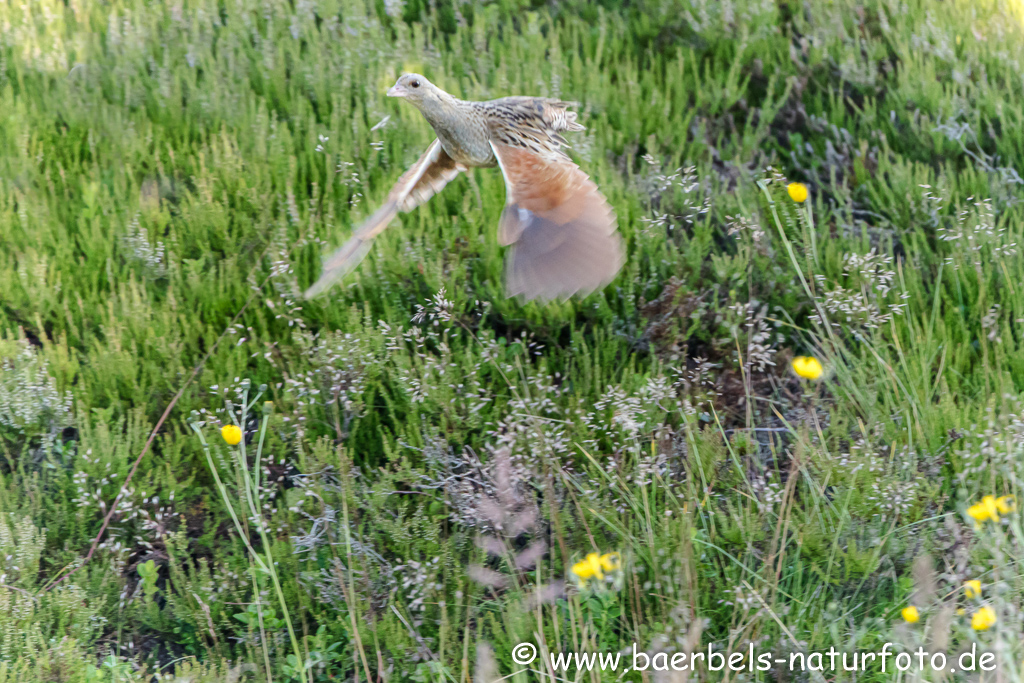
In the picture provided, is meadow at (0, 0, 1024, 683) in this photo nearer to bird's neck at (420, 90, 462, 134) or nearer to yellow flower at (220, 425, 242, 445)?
yellow flower at (220, 425, 242, 445)

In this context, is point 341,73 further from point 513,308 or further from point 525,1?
point 513,308

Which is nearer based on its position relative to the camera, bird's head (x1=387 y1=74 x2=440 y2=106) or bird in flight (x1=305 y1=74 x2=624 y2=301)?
bird in flight (x1=305 y1=74 x2=624 y2=301)

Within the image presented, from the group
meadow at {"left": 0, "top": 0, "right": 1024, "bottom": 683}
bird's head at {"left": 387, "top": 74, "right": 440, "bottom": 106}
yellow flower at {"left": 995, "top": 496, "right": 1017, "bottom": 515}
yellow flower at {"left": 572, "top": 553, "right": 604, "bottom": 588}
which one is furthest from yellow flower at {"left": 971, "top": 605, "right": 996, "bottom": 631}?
bird's head at {"left": 387, "top": 74, "right": 440, "bottom": 106}

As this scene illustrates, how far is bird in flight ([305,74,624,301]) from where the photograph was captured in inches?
100

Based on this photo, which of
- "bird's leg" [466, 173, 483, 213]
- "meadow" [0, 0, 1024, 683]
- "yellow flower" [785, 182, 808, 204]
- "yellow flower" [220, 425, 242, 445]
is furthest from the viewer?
"bird's leg" [466, 173, 483, 213]

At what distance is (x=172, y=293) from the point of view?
339 cm

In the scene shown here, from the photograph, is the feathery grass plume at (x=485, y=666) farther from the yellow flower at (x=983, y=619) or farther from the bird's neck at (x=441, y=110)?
the bird's neck at (x=441, y=110)

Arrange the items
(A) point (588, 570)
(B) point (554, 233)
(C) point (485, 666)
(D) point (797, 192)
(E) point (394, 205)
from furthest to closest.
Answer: (D) point (797, 192) → (E) point (394, 205) → (B) point (554, 233) → (C) point (485, 666) → (A) point (588, 570)

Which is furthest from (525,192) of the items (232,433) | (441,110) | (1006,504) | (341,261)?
(1006,504)

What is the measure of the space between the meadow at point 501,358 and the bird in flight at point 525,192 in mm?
409

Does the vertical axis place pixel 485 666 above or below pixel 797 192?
below

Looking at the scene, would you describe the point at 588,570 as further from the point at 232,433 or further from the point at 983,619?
the point at 232,433

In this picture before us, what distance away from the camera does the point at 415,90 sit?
9.27ft

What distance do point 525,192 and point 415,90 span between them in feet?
1.79
